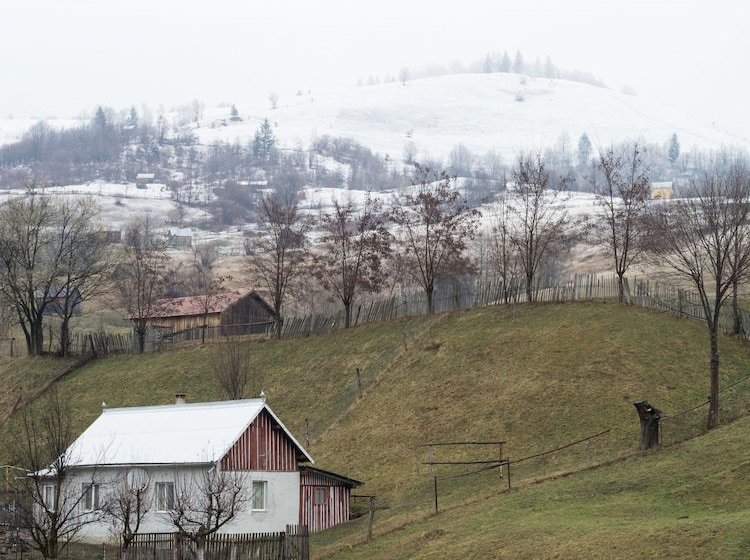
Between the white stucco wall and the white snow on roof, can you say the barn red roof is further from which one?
the white stucco wall

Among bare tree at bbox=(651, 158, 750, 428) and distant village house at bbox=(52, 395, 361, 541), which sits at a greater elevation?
bare tree at bbox=(651, 158, 750, 428)

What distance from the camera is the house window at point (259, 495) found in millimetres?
47656

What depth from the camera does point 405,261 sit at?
90250mm

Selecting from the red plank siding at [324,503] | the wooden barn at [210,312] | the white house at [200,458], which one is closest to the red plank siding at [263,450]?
the white house at [200,458]

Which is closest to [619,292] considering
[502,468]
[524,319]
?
[524,319]

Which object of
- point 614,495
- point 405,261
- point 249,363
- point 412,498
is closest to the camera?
point 614,495

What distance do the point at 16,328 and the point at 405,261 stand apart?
60.4 m

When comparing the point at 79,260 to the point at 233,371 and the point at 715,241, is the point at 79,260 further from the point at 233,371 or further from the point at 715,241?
the point at 715,241

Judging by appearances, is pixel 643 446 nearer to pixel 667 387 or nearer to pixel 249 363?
pixel 667 387

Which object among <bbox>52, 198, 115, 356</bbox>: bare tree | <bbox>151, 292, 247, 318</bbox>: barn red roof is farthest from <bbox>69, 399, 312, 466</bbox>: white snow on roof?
<bbox>151, 292, 247, 318</bbox>: barn red roof

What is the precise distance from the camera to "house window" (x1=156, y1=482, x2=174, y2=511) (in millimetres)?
46034

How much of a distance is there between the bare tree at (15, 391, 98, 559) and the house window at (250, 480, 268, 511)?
6.80 m

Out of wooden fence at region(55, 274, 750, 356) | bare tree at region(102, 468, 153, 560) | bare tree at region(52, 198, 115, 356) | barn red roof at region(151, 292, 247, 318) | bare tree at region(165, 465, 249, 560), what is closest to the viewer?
bare tree at region(165, 465, 249, 560)

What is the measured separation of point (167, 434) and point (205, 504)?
8115mm
